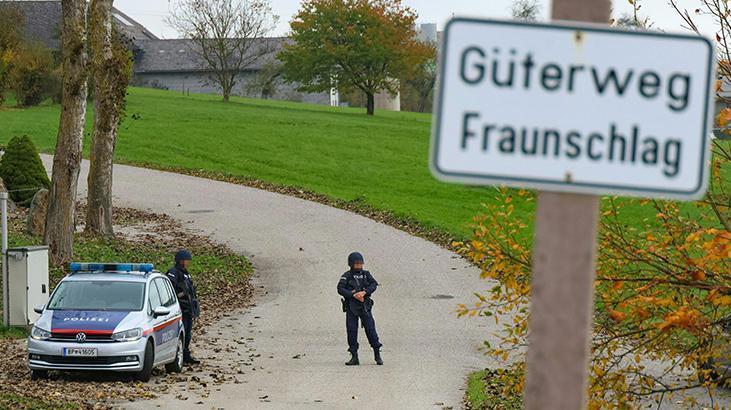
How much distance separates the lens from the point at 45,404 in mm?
14227

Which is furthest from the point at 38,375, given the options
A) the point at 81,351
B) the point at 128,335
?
the point at 128,335

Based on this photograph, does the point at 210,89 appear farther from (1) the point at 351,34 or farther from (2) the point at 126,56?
(2) the point at 126,56

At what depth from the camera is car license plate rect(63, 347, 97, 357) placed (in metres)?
16.5

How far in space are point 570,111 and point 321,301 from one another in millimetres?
21949

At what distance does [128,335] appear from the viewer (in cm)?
1673

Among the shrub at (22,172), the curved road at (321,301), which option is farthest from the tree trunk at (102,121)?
the shrub at (22,172)

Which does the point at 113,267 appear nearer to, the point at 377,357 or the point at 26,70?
the point at 377,357

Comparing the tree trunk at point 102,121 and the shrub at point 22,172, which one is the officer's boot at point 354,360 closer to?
the tree trunk at point 102,121

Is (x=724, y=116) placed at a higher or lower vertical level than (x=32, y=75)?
lower

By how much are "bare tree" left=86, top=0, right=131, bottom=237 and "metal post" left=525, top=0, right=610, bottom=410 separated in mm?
24582

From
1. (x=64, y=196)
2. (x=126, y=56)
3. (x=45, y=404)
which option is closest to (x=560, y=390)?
(x=45, y=404)

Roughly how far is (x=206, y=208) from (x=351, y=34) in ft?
128

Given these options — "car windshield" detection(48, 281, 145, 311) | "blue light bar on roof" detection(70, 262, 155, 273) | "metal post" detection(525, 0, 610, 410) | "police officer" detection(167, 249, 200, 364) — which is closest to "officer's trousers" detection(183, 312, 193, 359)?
"police officer" detection(167, 249, 200, 364)

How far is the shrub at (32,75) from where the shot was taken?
192ft
